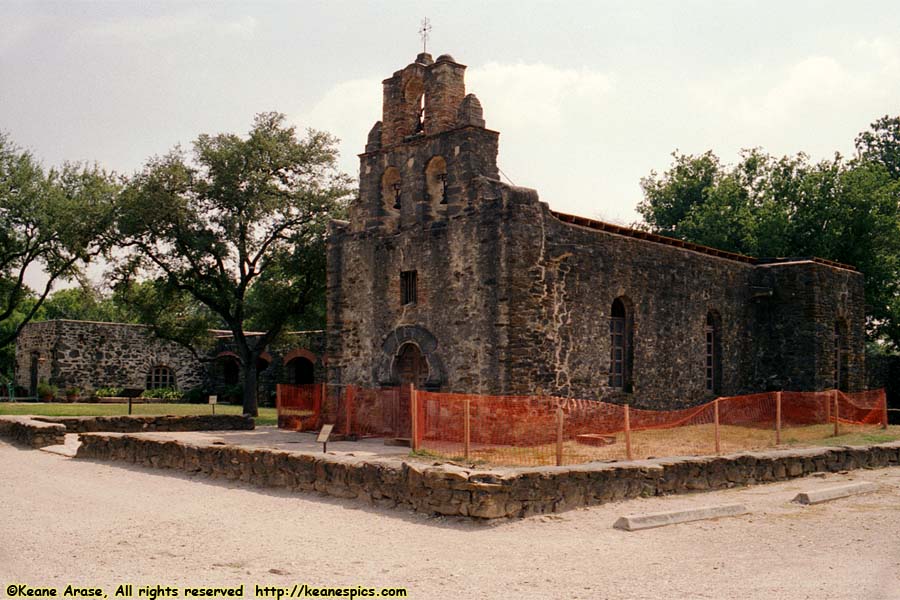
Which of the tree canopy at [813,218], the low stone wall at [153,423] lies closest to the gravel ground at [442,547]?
the low stone wall at [153,423]

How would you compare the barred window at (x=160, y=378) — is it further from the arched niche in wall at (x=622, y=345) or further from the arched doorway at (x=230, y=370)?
the arched niche in wall at (x=622, y=345)

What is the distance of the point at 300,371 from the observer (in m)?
36.6

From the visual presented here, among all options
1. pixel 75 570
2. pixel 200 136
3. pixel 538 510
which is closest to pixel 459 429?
pixel 538 510

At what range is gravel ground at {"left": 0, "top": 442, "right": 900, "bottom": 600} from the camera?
7.40 metres

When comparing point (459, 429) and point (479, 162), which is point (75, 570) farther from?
point (479, 162)

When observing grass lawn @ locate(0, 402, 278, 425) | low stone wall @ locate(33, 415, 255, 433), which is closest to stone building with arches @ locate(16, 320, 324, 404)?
grass lawn @ locate(0, 402, 278, 425)

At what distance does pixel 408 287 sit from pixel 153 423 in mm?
7608

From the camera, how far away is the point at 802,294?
25.0 m

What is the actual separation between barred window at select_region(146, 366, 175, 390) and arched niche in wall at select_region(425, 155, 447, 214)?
70.4 feet

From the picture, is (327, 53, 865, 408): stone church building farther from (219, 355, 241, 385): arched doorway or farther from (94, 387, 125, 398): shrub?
(94, 387, 125, 398): shrub

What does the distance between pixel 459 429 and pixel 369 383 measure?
6.97 metres

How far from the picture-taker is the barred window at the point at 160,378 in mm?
37438

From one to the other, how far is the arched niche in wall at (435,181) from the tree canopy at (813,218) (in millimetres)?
17838

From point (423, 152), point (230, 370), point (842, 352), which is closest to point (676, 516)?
point (423, 152)
